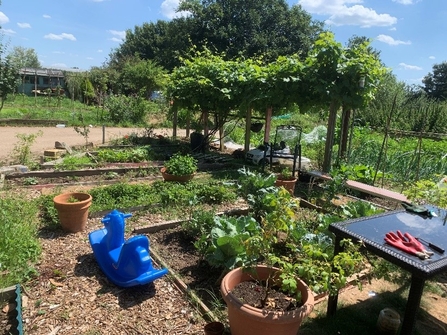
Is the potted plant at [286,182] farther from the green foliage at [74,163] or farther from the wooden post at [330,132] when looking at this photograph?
the green foliage at [74,163]

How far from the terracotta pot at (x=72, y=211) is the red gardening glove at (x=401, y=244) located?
A: 3511mm

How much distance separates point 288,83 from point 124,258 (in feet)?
20.6

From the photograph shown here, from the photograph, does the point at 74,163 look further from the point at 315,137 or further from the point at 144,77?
the point at 144,77

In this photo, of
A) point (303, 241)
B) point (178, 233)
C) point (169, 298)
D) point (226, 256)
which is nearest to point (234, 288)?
point (226, 256)

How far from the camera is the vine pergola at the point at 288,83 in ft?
23.3

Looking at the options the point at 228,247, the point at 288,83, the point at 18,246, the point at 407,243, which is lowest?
the point at 18,246

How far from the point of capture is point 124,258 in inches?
126

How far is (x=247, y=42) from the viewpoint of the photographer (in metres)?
31.4

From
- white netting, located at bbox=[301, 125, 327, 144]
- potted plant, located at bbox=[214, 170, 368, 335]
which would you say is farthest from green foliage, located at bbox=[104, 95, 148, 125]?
potted plant, located at bbox=[214, 170, 368, 335]

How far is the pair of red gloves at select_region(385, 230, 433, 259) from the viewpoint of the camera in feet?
7.71

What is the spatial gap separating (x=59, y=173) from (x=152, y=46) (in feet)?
113

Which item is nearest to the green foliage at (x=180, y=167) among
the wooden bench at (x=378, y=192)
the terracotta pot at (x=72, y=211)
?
the terracotta pot at (x=72, y=211)

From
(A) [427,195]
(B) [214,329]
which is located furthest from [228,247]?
(A) [427,195]

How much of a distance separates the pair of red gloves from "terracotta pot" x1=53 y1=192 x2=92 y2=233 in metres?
3.52
